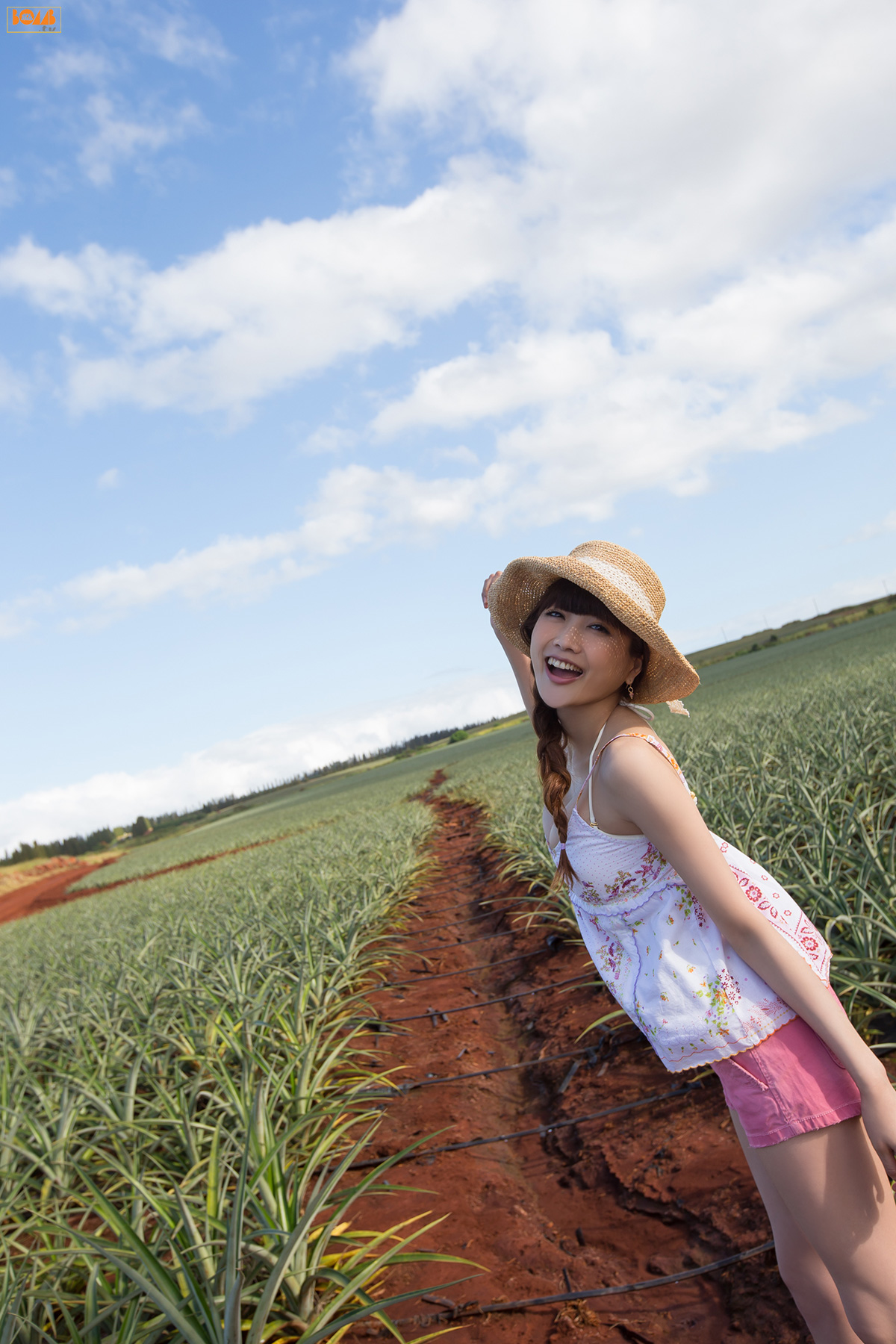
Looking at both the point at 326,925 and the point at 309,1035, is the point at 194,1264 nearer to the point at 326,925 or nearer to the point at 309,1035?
the point at 309,1035

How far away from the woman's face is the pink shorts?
2.56ft

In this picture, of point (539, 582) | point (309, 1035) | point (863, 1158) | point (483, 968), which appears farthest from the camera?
point (483, 968)

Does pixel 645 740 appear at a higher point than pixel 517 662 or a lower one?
lower

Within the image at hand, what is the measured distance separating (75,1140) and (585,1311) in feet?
7.30

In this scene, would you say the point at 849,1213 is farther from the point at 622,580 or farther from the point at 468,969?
the point at 468,969

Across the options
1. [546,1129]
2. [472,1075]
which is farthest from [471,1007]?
[546,1129]

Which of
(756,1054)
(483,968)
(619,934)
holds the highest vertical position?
(619,934)

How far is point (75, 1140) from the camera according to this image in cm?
307

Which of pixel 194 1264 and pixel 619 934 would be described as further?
pixel 194 1264

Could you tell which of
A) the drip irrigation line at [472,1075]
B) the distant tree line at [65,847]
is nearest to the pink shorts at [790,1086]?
the drip irrigation line at [472,1075]

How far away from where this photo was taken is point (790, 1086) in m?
1.38

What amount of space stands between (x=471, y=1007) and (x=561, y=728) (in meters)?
3.44

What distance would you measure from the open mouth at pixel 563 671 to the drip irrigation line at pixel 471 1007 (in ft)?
10.6

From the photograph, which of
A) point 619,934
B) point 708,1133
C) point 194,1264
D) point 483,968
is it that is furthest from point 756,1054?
point 483,968
